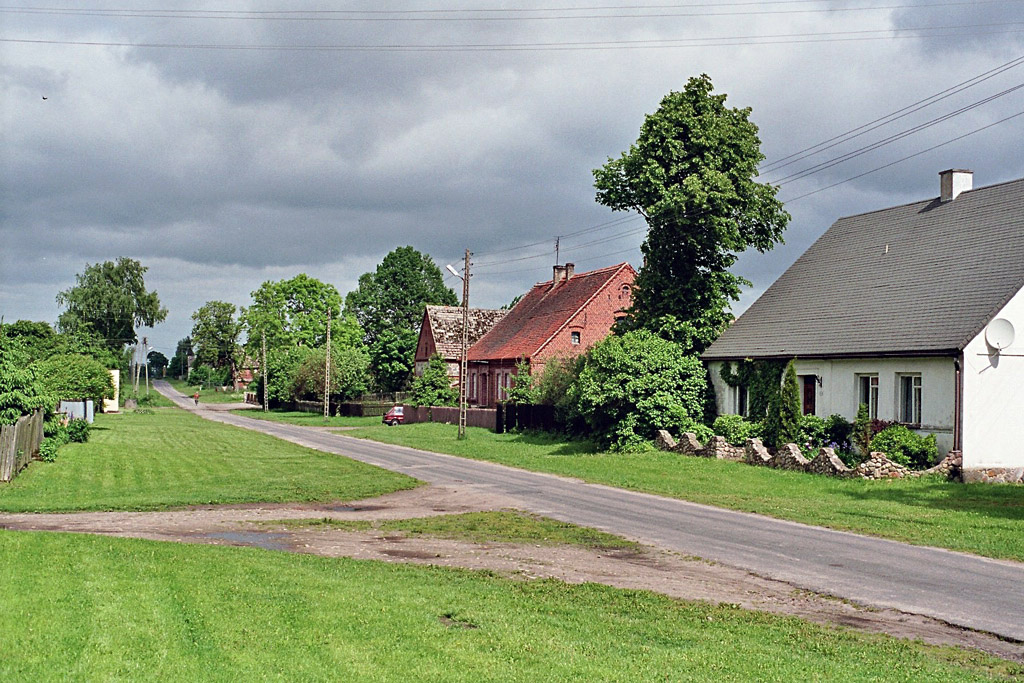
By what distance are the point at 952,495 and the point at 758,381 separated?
11588 mm

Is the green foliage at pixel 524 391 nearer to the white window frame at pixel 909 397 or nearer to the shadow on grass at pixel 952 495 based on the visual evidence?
the white window frame at pixel 909 397

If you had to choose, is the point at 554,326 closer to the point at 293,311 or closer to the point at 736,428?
the point at 736,428

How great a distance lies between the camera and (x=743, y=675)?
8.81 metres

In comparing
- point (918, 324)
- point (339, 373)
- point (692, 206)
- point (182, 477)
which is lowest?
point (182, 477)

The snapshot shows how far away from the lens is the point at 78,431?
1628 inches

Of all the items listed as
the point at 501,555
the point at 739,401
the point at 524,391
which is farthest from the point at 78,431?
the point at 501,555

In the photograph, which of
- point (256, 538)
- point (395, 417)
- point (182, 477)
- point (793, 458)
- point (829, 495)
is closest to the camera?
point (256, 538)

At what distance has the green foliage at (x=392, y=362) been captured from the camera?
9388cm

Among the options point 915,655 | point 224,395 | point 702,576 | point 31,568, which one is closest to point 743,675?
point 915,655

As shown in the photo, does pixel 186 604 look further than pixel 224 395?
No

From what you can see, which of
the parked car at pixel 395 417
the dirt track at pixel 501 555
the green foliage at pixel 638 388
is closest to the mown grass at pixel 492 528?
the dirt track at pixel 501 555

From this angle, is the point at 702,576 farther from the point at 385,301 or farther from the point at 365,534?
the point at 385,301

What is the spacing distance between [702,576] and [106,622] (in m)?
8.54

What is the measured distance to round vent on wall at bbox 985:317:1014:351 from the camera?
28.0 meters
